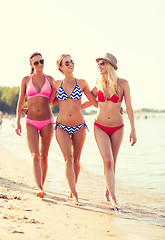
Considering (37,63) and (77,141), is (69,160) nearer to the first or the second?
(77,141)

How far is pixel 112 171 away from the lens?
6.00m

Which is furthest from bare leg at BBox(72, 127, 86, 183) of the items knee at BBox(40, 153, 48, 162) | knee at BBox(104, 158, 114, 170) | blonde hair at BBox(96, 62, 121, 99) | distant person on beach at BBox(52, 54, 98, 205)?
blonde hair at BBox(96, 62, 121, 99)

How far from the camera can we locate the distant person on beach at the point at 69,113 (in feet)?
20.2

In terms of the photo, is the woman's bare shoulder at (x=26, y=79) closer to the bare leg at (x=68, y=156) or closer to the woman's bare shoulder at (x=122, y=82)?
the bare leg at (x=68, y=156)

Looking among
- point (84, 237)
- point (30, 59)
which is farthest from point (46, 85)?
point (84, 237)

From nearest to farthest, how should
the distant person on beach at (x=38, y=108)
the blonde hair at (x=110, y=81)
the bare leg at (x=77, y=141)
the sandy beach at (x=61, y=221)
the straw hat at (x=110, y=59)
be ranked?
the sandy beach at (x=61, y=221) < the blonde hair at (x=110, y=81) < the straw hat at (x=110, y=59) < the bare leg at (x=77, y=141) < the distant person on beach at (x=38, y=108)

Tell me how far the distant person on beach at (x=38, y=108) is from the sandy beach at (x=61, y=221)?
600 millimetres

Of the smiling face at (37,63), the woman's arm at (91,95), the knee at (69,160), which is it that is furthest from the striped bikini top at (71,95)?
the knee at (69,160)

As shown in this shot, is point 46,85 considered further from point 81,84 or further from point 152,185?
point 152,185

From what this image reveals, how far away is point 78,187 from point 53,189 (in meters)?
0.99

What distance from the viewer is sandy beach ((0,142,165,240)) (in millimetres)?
4461

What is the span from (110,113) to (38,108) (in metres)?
1.28

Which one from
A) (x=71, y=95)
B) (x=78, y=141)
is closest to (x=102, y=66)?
(x=71, y=95)

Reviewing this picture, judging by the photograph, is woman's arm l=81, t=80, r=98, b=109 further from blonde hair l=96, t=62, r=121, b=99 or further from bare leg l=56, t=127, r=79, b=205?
bare leg l=56, t=127, r=79, b=205
